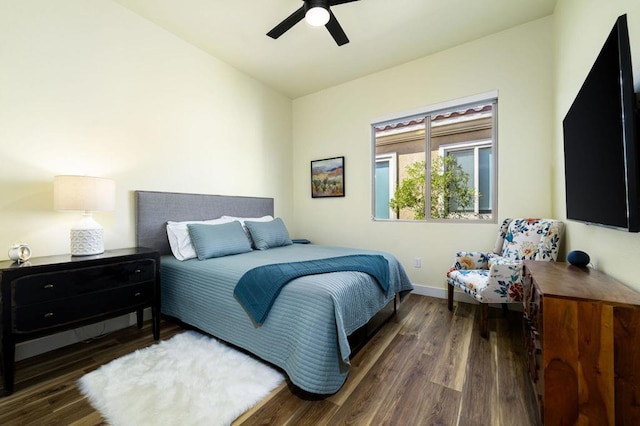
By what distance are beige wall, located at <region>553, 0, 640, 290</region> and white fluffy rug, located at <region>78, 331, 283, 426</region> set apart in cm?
194

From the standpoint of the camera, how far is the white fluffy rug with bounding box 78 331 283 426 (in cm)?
136

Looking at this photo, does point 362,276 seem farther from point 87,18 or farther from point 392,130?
point 87,18

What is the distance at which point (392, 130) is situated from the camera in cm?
369

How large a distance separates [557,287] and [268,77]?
3.87m

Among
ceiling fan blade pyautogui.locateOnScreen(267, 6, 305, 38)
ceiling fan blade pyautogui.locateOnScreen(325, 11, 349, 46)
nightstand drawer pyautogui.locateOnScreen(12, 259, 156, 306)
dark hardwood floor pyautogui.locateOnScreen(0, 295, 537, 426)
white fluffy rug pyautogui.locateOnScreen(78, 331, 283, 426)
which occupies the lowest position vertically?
dark hardwood floor pyautogui.locateOnScreen(0, 295, 537, 426)

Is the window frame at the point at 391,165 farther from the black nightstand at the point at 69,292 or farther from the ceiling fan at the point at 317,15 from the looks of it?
the black nightstand at the point at 69,292

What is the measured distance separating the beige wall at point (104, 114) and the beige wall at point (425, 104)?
4.09 feet

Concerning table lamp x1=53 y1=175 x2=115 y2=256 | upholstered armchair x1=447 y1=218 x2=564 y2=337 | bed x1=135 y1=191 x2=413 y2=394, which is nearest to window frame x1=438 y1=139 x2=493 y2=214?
upholstered armchair x1=447 y1=218 x2=564 y2=337

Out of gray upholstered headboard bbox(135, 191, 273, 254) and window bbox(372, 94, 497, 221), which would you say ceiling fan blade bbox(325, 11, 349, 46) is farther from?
gray upholstered headboard bbox(135, 191, 273, 254)

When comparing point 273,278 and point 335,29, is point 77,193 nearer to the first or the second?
point 273,278

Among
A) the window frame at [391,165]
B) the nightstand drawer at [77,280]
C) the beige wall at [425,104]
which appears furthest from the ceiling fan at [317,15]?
the nightstand drawer at [77,280]

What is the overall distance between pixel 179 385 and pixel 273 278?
0.83m

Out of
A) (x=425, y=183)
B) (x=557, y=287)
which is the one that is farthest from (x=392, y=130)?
(x=557, y=287)

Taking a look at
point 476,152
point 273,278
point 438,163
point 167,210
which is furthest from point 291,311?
point 476,152
